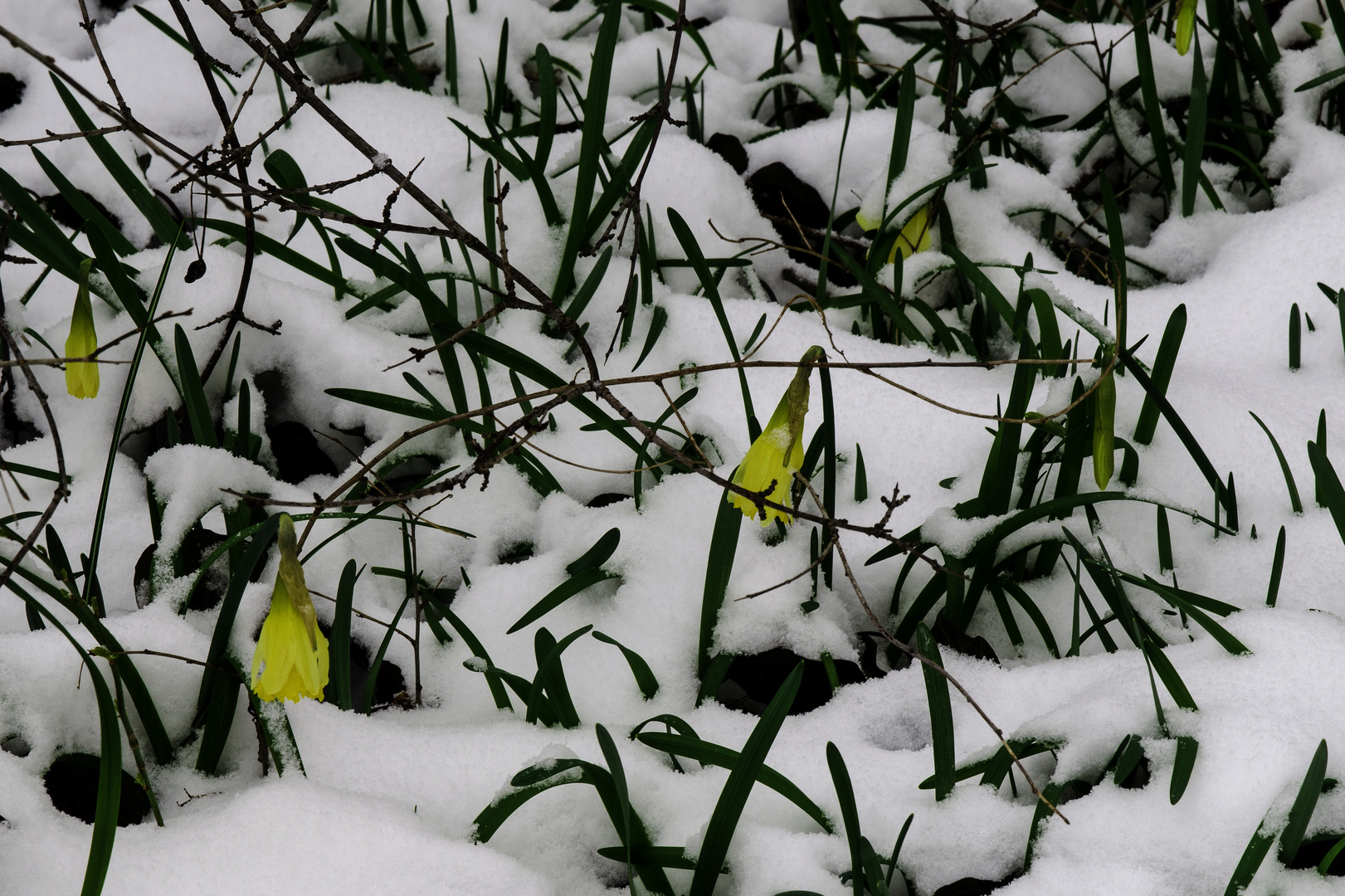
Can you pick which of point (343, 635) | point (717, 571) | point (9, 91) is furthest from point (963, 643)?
point (9, 91)

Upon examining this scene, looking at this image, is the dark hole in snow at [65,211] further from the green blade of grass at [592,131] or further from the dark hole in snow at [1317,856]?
the dark hole in snow at [1317,856]

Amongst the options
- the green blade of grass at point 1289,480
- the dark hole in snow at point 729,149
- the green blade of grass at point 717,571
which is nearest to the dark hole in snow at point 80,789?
the green blade of grass at point 717,571

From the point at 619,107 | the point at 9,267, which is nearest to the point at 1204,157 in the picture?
the point at 619,107

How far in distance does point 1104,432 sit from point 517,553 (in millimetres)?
829

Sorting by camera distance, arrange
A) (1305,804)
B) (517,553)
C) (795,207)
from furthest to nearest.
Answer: (795,207)
(517,553)
(1305,804)

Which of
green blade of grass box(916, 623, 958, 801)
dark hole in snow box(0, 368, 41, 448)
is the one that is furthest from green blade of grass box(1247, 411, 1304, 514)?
dark hole in snow box(0, 368, 41, 448)

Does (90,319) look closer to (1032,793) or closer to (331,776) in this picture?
(331,776)

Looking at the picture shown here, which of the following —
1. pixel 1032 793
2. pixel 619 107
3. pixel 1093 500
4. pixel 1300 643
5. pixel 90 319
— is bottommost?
pixel 1032 793

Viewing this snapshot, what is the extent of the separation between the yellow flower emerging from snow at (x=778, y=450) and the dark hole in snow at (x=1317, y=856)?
1.94ft

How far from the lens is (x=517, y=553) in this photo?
1522 mm

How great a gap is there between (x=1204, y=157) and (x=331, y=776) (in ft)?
6.87

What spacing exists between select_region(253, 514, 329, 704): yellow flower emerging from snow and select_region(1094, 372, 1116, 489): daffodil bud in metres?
0.90

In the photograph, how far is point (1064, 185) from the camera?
2.06 metres

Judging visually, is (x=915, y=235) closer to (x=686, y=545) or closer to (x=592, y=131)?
(x=592, y=131)
